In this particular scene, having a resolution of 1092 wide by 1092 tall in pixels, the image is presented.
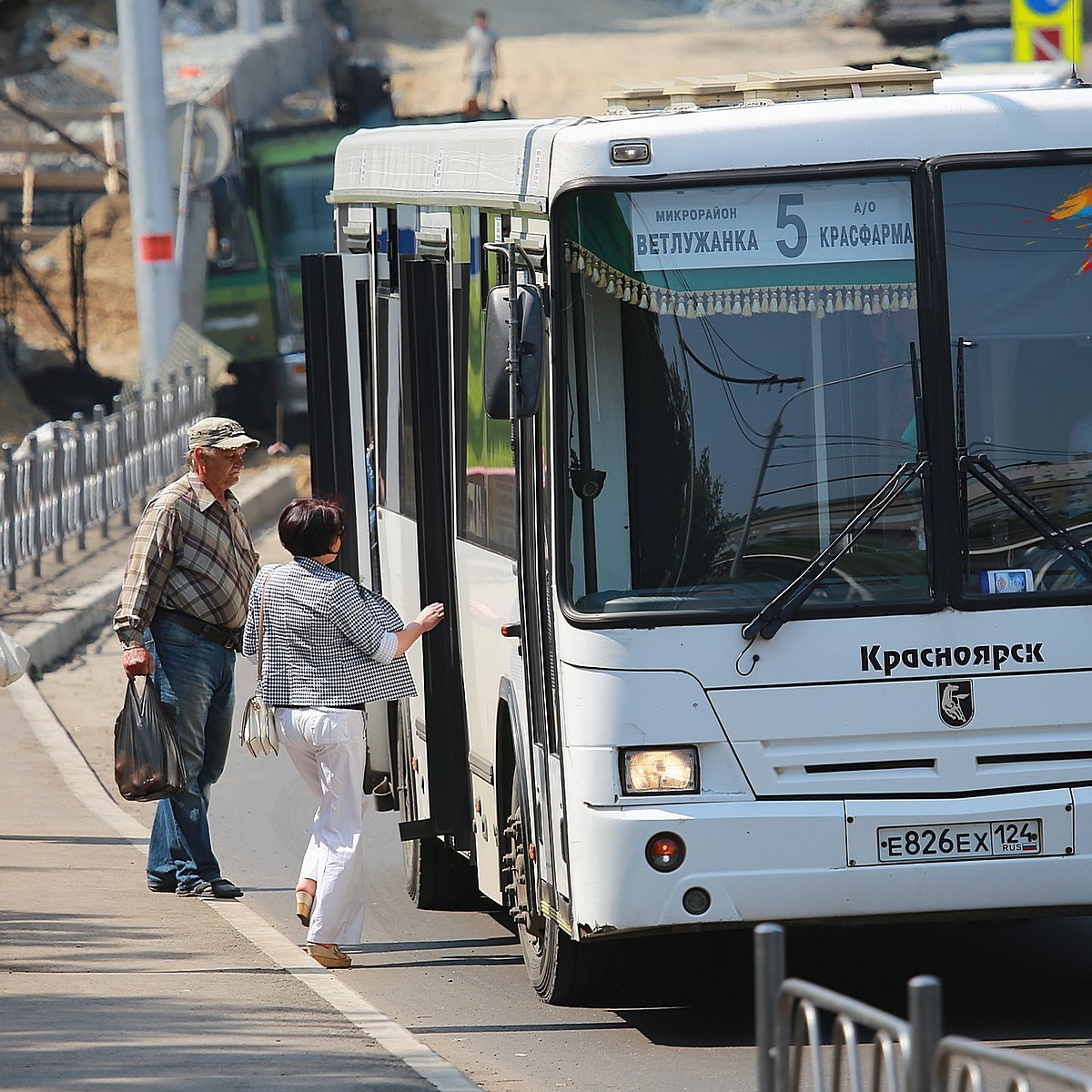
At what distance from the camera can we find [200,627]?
28.2 ft

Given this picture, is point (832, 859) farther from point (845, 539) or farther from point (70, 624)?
point (70, 624)

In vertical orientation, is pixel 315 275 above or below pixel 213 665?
above

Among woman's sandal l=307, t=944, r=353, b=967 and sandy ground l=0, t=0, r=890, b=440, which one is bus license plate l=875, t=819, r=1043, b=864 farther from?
sandy ground l=0, t=0, r=890, b=440

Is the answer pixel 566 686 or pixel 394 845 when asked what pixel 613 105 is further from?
pixel 394 845

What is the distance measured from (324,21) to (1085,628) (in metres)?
53.0

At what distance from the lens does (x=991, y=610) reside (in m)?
6.33

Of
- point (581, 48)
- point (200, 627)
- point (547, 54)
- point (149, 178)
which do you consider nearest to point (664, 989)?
point (200, 627)

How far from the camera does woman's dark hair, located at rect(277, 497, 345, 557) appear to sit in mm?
7625

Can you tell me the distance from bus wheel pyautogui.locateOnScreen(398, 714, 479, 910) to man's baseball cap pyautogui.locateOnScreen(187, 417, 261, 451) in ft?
4.30

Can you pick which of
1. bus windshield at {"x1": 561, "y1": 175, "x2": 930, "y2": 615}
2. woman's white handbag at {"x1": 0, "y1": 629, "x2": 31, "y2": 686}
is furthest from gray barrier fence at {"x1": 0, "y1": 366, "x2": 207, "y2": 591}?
bus windshield at {"x1": 561, "y1": 175, "x2": 930, "y2": 615}

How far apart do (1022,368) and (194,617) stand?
11.6ft

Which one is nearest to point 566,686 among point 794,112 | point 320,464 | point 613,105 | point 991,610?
point 991,610

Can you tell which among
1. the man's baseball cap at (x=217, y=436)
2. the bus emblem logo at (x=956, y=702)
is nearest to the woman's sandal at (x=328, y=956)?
the man's baseball cap at (x=217, y=436)

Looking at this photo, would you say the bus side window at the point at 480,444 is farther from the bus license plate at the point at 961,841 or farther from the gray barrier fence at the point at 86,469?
the gray barrier fence at the point at 86,469
